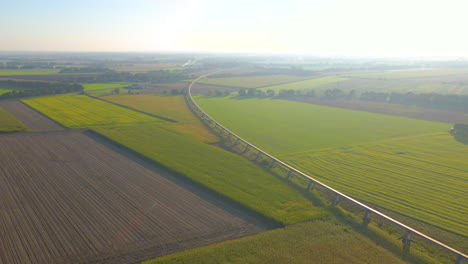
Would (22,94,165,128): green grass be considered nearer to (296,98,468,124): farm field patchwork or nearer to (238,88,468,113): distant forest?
(238,88,468,113): distant forest

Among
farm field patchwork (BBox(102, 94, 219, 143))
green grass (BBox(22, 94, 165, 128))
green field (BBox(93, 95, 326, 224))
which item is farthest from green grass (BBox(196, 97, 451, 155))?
green grass (BBox(22, 94, 165, 128))

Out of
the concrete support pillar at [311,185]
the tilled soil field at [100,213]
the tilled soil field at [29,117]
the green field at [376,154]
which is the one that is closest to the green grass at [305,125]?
the green field at [376,154]

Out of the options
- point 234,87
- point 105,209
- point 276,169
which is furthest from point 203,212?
point 234,87

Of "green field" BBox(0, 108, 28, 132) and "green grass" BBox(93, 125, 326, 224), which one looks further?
"green field" BBox(0, 108, 28, 132)

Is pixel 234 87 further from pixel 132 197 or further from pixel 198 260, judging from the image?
pixel 198 260

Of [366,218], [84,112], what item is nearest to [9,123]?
[84,112]

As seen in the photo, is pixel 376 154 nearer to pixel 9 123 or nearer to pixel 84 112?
pixel 84 112

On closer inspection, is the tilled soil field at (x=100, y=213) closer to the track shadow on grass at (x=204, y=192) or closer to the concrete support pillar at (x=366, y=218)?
the track shadow on grass at (x=204, y=192)
